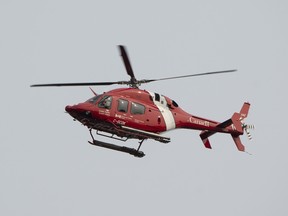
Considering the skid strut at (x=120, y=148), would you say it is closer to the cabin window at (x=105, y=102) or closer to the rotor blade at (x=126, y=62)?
the cabin window at (x=105, y=102)

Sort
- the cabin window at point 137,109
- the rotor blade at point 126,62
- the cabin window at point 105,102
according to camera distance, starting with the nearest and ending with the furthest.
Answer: the rotor blade at point 126,62, the cabin window at point 105,102, the cabin window at point 137,109

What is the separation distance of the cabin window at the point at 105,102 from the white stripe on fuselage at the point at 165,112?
2.27 m

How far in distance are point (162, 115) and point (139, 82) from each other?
1.75m

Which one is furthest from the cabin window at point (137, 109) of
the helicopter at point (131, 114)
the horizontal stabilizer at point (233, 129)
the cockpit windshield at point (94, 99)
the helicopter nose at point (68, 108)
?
the horizontal stabilizer at point (233, 129)

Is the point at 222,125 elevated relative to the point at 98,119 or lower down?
lower down

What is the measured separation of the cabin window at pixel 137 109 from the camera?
24844 millimetres

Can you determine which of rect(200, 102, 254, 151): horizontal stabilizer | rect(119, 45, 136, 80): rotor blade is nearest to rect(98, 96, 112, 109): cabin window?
rect(119, 45, 136, 80): rotor blade

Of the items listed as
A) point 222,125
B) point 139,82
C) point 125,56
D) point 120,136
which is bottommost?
point 222,125

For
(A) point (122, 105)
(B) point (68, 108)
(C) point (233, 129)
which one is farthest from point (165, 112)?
(B) point (68, 108)

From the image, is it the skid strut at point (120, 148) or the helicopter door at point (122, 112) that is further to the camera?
the skid strut at point (120, 148)

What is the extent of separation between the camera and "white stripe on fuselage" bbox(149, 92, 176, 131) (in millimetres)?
25906

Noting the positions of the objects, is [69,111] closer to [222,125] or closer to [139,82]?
[139,82]

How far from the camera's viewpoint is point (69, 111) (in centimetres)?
2388

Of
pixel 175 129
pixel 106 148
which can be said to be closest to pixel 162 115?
pixel 175 129
